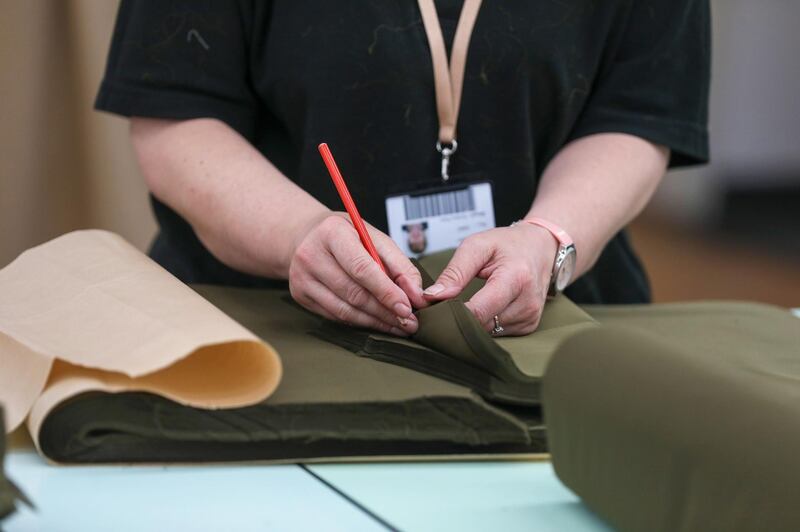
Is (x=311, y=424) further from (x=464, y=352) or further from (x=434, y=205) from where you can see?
(x=434, y=205)

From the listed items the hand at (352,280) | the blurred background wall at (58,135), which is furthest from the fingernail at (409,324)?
the blurred background wall at (58,135)

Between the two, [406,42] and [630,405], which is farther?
[406,42]

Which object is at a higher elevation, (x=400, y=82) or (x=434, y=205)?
(x=400, y=82)

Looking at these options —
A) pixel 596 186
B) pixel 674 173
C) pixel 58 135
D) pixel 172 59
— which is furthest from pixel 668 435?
pixel 674 173

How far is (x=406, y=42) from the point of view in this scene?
3.65 feet

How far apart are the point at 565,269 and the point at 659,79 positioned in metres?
0.32

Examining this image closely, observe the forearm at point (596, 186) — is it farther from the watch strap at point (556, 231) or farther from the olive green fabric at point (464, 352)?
the olive green fabric at point (464, 352)

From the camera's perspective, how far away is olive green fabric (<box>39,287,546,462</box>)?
67 centimetres

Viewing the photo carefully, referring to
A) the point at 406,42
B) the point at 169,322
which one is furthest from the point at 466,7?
the point at 169,322

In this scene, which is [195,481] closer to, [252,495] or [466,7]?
[252,495]

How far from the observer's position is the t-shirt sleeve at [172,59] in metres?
1.08

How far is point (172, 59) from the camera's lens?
1087 mm

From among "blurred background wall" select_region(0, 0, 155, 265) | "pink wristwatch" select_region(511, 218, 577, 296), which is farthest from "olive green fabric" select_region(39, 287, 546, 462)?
"blurred background wall" select_region(0, 0, 155, 265)

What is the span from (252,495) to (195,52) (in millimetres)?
590
